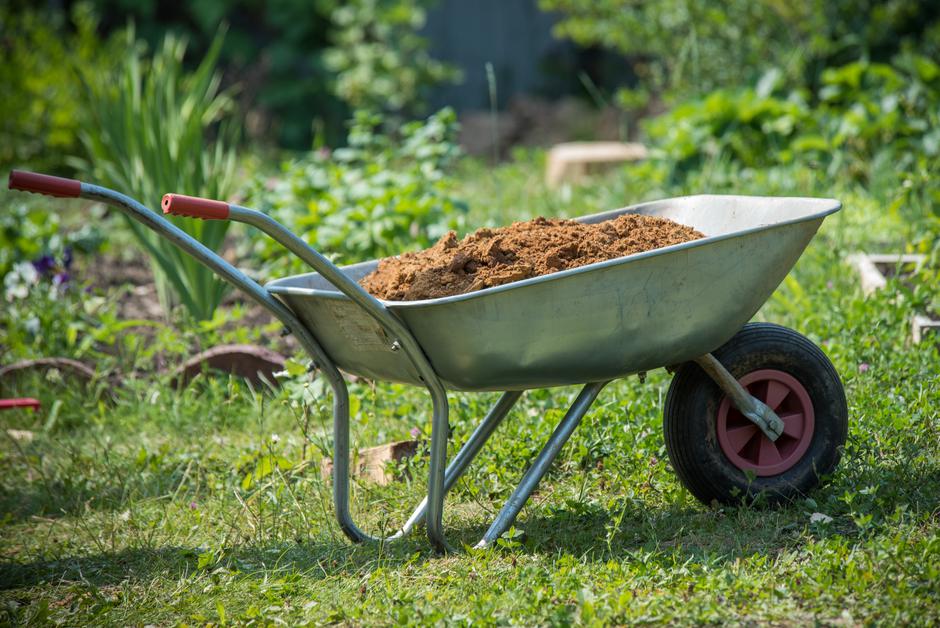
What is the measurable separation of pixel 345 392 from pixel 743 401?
3.24 feet

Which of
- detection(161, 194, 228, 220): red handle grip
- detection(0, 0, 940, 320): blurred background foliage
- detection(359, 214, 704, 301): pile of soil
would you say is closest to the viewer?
detection(161, 194, 228, 220): red handle grip

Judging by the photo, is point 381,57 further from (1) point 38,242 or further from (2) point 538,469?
(2) point 538,469

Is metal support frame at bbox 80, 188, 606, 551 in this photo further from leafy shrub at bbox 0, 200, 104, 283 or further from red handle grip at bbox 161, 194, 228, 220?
leafy shrub at bbox 0, 200, 104, 283

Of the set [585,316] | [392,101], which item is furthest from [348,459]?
[392,101]

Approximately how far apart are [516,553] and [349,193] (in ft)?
8.29

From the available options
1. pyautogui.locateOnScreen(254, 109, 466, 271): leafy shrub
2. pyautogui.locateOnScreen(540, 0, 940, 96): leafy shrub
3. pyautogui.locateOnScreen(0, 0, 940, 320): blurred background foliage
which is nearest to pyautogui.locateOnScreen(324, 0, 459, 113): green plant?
pyautogui.locateOnScreen(0, 0, 940, 320): blurred background foliage

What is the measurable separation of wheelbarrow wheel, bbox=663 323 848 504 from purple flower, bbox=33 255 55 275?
3.07 metres

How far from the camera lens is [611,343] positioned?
2.20 m

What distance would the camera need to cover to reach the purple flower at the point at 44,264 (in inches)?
171

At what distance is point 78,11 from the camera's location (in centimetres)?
888

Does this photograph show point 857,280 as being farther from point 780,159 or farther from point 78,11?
point 78,11

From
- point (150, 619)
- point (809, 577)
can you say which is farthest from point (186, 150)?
point (809, 577)

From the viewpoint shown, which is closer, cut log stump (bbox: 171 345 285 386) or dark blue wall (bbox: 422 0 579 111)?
cut log stump (bbox: 171 345 285 386)

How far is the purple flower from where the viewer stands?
4336mm
